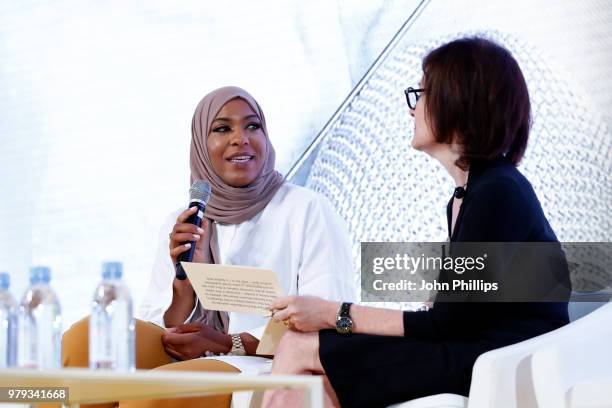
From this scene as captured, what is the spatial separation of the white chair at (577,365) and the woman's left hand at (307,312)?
14.9 inches

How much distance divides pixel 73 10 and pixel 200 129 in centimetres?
122

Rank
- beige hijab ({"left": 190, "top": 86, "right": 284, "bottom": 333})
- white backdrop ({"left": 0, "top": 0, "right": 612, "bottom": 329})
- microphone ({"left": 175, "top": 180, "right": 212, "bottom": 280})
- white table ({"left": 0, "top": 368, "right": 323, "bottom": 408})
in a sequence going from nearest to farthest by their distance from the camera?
white table ({"left": 0, "top": 368, "right": 323, "bottom": 408}) < microphone ({"left": 175, "top": 180, "right": 212, "bottom": 280}) < beige hijab ({"left": 190, "top": 86, "right": 284, "bottom": 333}) < white backdrop ({"left": 0, "top": 0, "right": 612, "bottom": 329})

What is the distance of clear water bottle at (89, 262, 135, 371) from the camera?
159cm

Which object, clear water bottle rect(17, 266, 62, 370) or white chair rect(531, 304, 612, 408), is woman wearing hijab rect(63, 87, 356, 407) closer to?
clear water bottle rect(17, 266, 62, 370)

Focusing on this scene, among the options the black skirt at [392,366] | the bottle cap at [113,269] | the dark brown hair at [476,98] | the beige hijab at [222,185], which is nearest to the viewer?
the bottle cap at [113,269]

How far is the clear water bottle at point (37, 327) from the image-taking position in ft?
5.14

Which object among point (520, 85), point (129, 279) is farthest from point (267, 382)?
point (129, 279)

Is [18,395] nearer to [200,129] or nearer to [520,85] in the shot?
[520,85]

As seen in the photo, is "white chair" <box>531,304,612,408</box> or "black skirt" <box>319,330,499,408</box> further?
"black skirt" <box>319,330,499,408</box>

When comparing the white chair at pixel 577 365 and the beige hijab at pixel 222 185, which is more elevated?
the beige hijab at pixel 222 185

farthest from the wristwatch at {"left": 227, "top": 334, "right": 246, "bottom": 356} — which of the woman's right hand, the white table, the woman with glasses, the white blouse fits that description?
the white table

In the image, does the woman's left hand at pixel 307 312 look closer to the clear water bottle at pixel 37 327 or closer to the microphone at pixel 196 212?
the clear water bottle at pixel 37 327

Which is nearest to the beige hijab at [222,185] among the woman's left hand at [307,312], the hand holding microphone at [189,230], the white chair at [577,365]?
the hand holding microphone at [189,230]

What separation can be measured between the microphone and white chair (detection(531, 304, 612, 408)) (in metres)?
0.95
